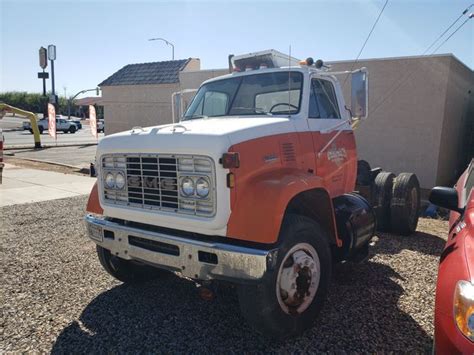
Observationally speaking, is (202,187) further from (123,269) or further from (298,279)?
(123,269)

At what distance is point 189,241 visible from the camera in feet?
10.1

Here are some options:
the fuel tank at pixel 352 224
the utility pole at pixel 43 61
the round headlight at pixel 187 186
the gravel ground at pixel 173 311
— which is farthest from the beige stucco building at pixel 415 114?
the utility pole at pixel 43 61

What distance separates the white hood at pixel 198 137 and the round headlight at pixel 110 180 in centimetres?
24

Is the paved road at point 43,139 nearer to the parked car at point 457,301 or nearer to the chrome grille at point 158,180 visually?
the chrome grille at point 158,180

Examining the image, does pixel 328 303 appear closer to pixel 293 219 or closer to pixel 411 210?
pixel 293 219

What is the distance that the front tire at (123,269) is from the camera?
166 inches

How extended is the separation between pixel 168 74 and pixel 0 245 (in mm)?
13813

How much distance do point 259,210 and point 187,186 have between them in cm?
64

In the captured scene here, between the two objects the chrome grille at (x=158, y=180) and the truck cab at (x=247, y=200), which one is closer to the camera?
the truck cab at (x=247, y=200)

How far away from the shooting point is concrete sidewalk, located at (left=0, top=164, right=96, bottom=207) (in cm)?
947


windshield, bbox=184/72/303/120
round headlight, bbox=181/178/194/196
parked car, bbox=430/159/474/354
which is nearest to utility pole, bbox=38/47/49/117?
windshield, bbox=184/72/303/120

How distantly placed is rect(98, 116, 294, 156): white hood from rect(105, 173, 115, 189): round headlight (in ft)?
0.80

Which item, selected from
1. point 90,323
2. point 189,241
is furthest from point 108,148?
point 90,323

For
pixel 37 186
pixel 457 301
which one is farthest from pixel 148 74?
pixel 457 301
